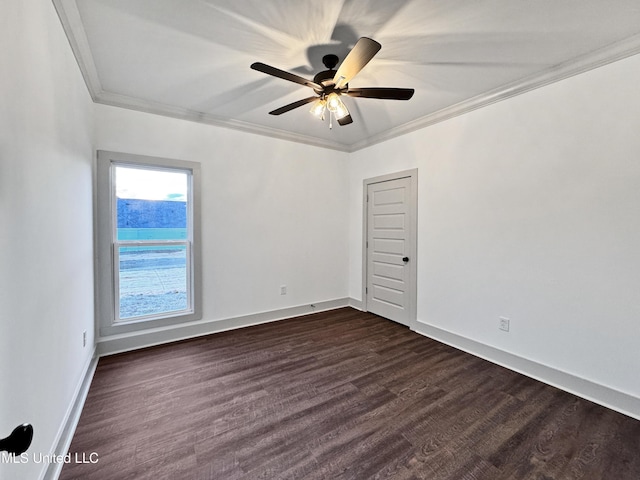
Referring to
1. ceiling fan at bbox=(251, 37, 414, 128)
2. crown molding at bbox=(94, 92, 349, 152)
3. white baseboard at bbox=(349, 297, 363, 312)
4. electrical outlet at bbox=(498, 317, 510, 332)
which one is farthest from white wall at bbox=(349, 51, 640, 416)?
crown molding at bbox=(94, 92, 349, 152)

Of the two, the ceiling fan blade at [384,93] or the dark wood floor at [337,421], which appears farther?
the ceiling fan blade at [384,93]

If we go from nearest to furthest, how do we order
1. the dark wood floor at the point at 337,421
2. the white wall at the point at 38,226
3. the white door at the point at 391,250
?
the white wall at the point at 38,226, the dark wood floor at the point at 337,421, the white door at the point at 391,250

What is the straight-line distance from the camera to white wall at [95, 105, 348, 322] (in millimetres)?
3137

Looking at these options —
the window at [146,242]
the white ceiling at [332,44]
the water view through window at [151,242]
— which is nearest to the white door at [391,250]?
the white ceiling at [332,44]

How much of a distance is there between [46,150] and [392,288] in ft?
12.1

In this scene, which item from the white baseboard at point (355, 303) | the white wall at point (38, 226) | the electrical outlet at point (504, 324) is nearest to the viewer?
the white wall at point (38, 226)

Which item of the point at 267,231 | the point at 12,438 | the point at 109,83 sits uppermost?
the point at 109,83

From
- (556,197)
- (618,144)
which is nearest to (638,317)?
(556,197)

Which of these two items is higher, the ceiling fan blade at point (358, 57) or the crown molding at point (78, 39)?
the crown molding at point (78, 39)

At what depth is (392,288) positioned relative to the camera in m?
3.91

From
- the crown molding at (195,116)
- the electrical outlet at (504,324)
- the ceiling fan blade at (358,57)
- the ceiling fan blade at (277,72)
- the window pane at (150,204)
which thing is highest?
the crown molding at (195,116)

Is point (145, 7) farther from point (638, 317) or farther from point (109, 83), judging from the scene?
point (638, 317)

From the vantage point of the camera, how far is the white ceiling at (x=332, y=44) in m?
1.73

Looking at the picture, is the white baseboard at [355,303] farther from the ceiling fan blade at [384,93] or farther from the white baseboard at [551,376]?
the ceiling fan blade at [384,93]
